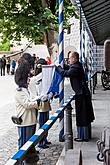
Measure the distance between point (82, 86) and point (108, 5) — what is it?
616 centimetres

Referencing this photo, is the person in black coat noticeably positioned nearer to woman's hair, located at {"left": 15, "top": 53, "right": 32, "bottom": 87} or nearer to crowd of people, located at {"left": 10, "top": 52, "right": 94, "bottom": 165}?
crowd of people, located at {"left": 10, "top": 52, "right": 94, "bottom": 165}

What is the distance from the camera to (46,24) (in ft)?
61.1

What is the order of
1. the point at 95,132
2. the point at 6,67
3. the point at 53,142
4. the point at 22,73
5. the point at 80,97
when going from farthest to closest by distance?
the point at 6,67 → the point at 95,132 → the point at 53,142 → the point at 80,97 → the point at 22,73

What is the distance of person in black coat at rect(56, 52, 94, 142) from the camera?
7.30m

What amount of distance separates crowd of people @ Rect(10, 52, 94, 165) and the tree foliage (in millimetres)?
10569

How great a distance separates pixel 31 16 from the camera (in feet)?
64.5

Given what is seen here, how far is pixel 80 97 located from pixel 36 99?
2.20 metres

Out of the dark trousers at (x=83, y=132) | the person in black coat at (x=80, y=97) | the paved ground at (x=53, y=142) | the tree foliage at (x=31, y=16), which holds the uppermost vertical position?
the tree foliage at (x=31, y=16)

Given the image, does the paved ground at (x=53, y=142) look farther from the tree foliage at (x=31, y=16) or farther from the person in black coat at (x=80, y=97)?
the tree foliage at (x=31, y=16)

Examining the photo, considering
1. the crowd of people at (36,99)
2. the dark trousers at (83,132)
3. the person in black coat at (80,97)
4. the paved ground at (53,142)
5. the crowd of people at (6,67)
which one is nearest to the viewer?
the crowd of people at (36,99)

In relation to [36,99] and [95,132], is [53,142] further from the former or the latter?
[36,99]

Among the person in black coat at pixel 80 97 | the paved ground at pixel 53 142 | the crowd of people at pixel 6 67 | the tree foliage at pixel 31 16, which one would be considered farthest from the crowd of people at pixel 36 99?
the crowd of people at pixel 6 67

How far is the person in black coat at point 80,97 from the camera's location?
7297 mm

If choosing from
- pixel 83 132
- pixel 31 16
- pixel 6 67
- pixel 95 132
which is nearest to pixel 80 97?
pixel 83 132
